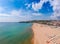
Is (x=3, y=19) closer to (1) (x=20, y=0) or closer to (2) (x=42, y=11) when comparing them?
(1) (x=20, y=0)

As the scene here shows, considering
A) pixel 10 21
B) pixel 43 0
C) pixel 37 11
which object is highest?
pixel 43 0

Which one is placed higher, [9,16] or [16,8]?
[16,8]

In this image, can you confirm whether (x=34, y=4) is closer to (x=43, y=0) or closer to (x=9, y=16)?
(x=43, y=0)

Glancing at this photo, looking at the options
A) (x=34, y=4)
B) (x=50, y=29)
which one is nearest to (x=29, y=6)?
(x=34, y=4)
